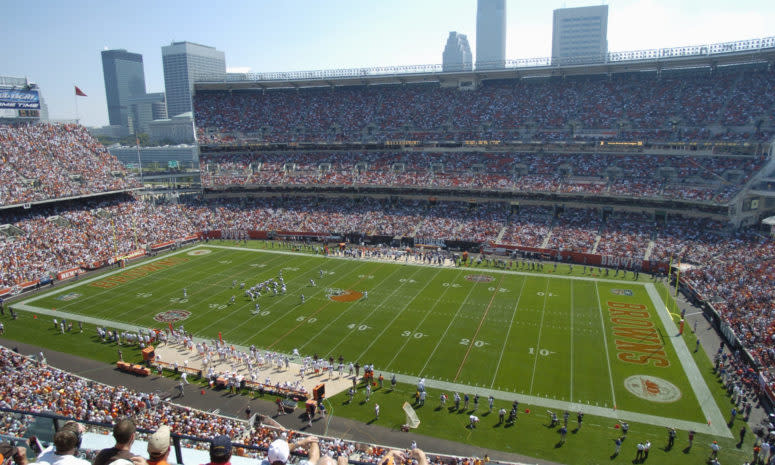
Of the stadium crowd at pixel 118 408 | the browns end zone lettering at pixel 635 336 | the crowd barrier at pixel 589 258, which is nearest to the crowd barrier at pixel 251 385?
the stadium crowd at pixel 118 408

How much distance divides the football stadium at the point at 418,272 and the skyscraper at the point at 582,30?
14755 cm

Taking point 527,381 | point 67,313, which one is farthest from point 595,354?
point 67,313

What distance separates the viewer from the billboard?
165ft

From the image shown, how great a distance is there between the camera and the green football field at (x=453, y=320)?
22.0 metres

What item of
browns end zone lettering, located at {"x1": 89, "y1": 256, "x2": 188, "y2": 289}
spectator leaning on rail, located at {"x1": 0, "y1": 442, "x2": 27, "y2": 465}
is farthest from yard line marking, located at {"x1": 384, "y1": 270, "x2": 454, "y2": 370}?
browns end zone lettering, located at {"x1": 89, "y1": 256, "x2": 188, "y2": 289}

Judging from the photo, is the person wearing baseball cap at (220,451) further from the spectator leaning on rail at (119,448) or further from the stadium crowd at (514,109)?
the stadium crowd at (514,109)

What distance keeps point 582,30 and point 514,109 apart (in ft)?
508

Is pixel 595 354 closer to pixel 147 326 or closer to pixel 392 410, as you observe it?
pixel 392 410

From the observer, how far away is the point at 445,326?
28609 mm

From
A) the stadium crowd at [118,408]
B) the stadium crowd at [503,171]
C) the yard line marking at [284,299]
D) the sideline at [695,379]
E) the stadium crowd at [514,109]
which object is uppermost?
the stadium crowd at [514,109]

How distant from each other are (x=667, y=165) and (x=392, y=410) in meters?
39.7

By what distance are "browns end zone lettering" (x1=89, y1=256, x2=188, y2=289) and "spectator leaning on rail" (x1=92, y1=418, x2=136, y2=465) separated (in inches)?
1509

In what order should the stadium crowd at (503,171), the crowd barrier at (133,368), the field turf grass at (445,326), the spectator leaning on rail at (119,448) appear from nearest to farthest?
the spectator leaning on rail at (119,448) < the field turf grass at (445,326) < the crowd barrier at (133,368) < the stadium crowd at (503,171)

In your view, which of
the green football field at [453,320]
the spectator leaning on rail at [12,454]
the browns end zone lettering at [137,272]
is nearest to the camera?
the spectator leaning on rail at [12,454]
